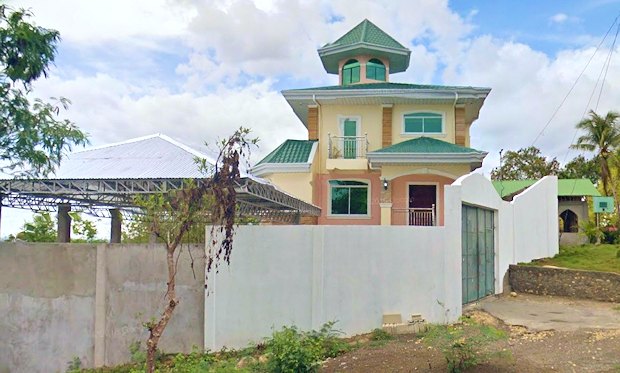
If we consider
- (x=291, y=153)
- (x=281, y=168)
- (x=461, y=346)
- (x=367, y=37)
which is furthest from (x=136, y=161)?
(x=367, y=37)

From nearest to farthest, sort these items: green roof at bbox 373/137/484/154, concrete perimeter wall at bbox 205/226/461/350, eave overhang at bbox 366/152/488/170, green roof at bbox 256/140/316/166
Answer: concrete perimeter wall at bbox 205/226/461/350
eave overhang at bbox 366/152/488/170
green roof at bbox 373/137/484/154
green roof at bbox 256/140/316/166

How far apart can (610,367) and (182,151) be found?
819cm

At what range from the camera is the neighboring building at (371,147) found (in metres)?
19.0

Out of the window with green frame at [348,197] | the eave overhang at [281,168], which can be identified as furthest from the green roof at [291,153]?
the window with green frame at [348,197]

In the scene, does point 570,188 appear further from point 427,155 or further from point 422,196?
point 427,155

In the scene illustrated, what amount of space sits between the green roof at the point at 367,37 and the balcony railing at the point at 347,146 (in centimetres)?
459

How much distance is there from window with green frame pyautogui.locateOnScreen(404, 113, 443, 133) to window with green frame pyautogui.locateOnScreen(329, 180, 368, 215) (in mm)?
2668

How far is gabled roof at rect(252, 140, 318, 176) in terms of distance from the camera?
19.3 m

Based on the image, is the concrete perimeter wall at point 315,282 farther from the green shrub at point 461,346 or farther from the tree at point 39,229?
the tree at point 39,229

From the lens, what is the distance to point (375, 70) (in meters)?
22.9

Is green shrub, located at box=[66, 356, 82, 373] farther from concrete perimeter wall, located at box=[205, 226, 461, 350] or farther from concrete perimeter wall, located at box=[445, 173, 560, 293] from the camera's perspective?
concrete perimeter wall, located at box=[445, 173, 560, 293]

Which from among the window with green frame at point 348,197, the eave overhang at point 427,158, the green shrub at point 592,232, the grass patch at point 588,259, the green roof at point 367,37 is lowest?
the grass patch at point 588,259

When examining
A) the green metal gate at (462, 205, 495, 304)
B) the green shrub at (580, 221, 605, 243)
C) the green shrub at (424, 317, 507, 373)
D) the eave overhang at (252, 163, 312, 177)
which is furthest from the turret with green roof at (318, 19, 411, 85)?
the green shrub at (424, 317, 507, 373)

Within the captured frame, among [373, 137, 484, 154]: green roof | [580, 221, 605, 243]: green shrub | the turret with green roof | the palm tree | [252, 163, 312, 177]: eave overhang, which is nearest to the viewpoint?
[373, 137, 484, 154]: green roof
